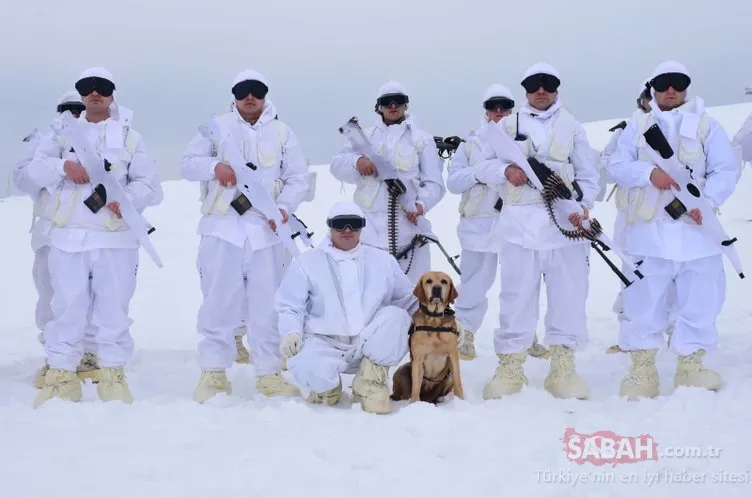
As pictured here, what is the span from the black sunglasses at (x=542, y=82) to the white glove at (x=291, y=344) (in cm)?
245

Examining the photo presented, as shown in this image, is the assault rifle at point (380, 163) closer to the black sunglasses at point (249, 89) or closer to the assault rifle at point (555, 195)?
the black sunglasses at point (249, 89)

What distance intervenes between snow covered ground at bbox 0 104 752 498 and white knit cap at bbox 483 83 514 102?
2620mm

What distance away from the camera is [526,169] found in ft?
17.6

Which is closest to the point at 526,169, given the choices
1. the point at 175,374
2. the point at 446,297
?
the point at 446,297

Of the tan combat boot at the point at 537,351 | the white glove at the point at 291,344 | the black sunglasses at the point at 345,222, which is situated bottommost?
the tan combat boot at the point at 537,351

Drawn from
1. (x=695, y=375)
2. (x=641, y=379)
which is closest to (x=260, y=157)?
(x=641, y=379)

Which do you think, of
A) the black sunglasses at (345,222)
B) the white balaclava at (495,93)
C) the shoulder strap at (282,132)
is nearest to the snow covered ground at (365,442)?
the black sunglasses at (345,222)

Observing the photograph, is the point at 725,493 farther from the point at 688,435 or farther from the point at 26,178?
the point at 26,178

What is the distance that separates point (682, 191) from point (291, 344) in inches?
112

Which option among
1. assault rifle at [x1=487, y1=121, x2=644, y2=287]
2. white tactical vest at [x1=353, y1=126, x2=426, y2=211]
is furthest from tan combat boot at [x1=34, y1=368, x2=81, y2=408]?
assault rifle at [x1=487, y1=121, x2=644, y2=287]

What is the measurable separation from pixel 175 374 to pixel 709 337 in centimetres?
439

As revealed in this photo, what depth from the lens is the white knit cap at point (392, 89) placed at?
6930 millimetres

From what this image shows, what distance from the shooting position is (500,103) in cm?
744

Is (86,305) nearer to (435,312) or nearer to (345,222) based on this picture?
(345,222)
